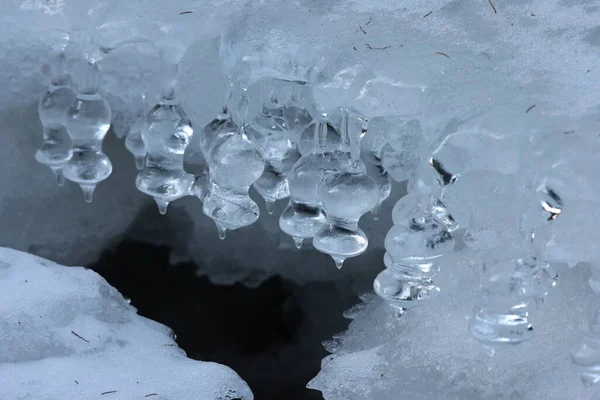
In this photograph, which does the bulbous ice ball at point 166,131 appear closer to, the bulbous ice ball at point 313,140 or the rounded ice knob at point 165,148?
the rounded ice knob at point 165,148

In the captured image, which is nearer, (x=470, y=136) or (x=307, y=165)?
(x=470, y=136)

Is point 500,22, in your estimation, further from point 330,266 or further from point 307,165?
point 330,266

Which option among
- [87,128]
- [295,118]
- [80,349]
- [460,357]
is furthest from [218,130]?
A: [460,357]

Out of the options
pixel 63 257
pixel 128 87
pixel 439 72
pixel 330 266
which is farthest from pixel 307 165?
pixel 63 257

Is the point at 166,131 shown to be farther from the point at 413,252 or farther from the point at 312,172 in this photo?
the point at 413,252

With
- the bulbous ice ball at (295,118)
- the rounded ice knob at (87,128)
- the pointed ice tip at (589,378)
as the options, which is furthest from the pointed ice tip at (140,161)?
the pointed ice tip at (589,378)

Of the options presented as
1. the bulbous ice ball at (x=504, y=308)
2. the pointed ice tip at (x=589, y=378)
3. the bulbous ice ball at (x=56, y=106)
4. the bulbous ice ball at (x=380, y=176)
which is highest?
the bulbous ice ball at (x=504, y=308)

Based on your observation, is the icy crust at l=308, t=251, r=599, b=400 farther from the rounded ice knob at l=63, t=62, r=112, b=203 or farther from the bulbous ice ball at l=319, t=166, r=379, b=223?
the rounded ice knob at l=63, t=62, r=112, b=203
